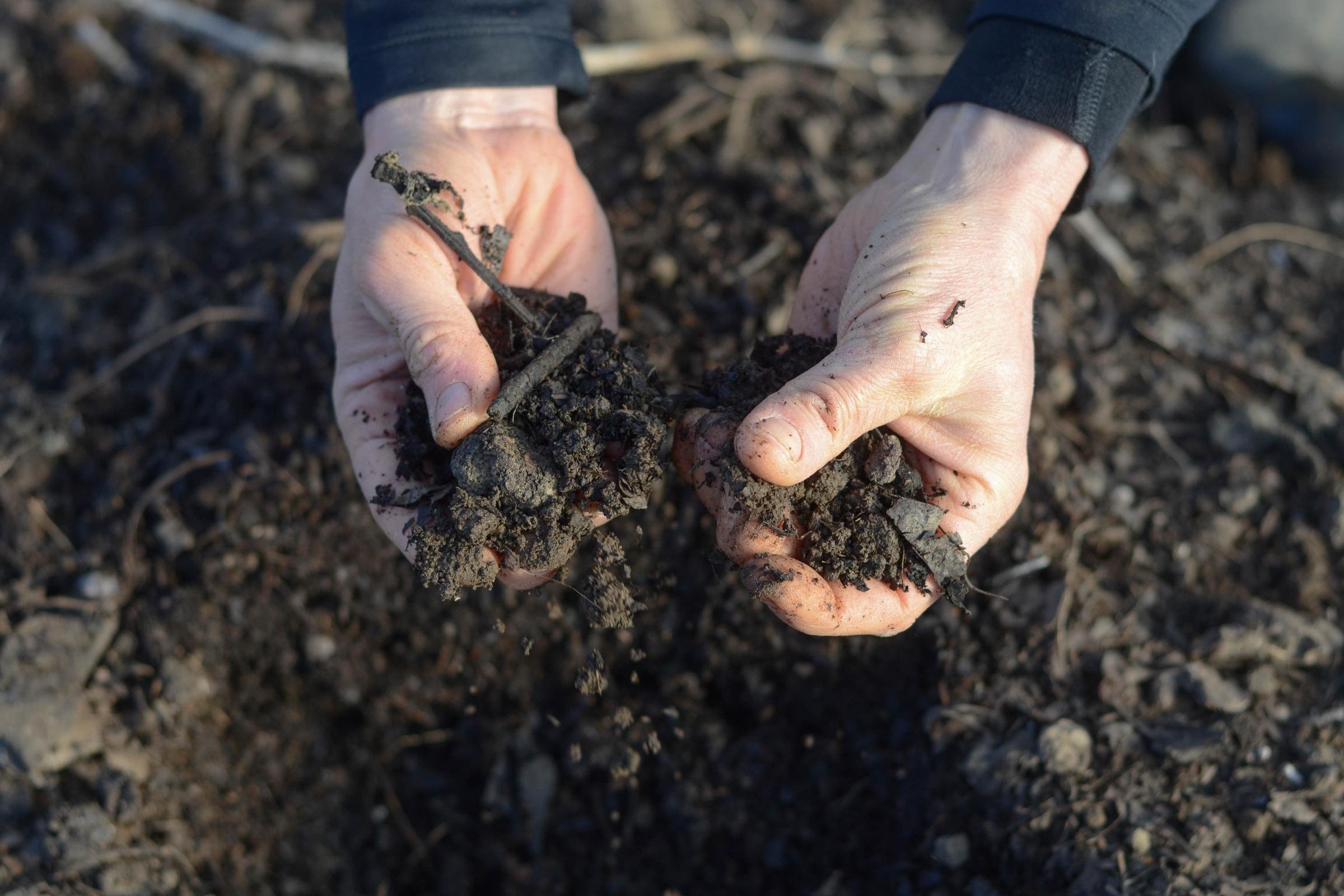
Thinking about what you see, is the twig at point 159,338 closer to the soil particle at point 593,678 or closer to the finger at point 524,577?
the finger at point 524,577

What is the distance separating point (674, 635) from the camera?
2842mm

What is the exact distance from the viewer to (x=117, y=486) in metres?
3.10

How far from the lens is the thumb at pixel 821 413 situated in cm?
188

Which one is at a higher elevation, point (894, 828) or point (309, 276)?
point (309, 276)

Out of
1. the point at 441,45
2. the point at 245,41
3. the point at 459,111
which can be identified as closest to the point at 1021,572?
the point at 459,111

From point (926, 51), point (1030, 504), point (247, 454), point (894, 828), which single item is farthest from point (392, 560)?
point (926, 51)

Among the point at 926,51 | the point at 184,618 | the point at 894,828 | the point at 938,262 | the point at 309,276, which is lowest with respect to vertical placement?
the point at 894,828

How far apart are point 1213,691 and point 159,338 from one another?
12.0ft

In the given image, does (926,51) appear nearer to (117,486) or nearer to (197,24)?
(197,24)

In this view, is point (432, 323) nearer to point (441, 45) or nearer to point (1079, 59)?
point (441, 45)

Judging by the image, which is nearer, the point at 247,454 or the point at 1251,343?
the point at 247,454

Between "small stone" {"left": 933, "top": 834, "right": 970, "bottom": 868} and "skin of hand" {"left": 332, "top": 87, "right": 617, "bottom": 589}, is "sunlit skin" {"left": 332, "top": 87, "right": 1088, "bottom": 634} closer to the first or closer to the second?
"skin of hand" {"left": 332, "top": 87, "right": 617, "bottom": 589}

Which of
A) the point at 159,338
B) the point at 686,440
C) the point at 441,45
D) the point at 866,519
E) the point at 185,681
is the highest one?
the point at 441,45

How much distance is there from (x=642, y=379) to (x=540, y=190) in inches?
34.4
